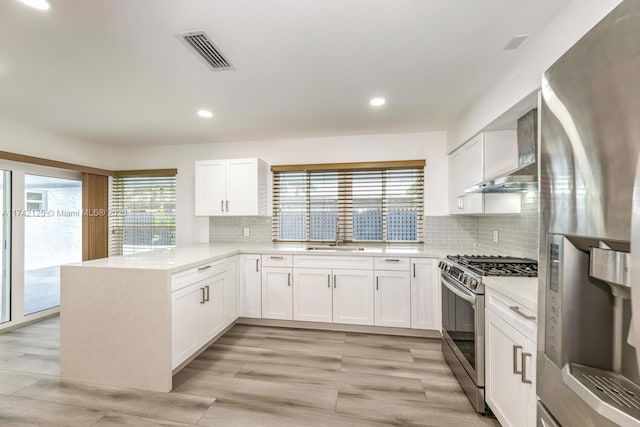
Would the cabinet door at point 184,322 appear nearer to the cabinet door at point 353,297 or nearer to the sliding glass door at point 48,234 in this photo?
the cabinet door at point 353,297

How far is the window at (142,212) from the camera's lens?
449 cm

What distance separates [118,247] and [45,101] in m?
2.53

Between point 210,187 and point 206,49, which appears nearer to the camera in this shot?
point 206,49

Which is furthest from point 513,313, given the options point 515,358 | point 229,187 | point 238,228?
point 238,228

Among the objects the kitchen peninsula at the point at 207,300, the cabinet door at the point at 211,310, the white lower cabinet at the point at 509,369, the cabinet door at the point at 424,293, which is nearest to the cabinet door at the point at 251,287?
the kitchen peninsula at the point at 207,300

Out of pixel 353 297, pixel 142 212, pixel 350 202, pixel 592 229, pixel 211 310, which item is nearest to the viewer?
pixel 592 229

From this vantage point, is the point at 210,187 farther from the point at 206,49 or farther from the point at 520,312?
the point at 520,312

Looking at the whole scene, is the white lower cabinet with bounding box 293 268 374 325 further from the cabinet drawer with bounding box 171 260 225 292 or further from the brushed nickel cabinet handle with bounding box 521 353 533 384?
the brushed nickel cabinet handle with bounding box 521 353 533 384

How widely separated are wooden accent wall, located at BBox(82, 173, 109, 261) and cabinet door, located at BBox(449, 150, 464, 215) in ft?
16.3

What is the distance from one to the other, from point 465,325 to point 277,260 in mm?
2055

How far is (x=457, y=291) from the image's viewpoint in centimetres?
229

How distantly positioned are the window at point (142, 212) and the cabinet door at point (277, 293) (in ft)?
6.29

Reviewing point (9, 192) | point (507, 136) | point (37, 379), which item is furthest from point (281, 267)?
point (9, 192)

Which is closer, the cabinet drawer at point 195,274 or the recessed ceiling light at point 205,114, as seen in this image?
the cabinet drawer at point 195,274
